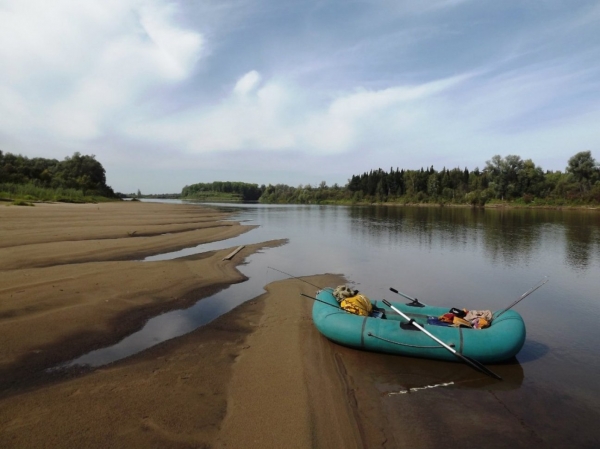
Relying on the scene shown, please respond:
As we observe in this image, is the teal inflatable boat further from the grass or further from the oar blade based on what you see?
the grass

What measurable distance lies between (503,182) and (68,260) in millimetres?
A: 102017

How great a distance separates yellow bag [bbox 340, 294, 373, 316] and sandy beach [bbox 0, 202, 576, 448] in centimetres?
90

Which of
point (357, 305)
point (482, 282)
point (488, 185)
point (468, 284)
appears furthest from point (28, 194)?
point (488, 185)

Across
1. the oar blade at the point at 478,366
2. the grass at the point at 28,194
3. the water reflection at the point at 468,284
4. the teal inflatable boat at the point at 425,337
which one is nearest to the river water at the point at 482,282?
the water reflection at the point at 468,284

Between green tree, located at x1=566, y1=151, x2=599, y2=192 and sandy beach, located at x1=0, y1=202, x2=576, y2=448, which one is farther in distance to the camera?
green tree, located at x1=566, y1=151, x2=599, y2=192

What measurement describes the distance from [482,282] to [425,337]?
9.36 m

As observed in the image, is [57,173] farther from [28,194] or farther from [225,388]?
[225,388]

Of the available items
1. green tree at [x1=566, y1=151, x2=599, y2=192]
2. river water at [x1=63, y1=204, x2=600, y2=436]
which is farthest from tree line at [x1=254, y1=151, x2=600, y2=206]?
river water at [x1=63, y1=204, x2=600, y2=436]

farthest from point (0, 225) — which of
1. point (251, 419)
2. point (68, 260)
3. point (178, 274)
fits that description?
point (251, 419)

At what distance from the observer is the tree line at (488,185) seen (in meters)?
83.2

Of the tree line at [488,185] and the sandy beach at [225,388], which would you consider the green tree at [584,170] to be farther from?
the sandy beach at [225,388]

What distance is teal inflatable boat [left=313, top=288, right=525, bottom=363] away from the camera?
22.9 feet

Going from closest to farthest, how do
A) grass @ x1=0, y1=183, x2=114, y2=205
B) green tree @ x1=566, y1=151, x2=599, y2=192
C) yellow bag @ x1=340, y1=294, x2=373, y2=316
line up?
yellow bag @ x1=340, y1=294, x2=373, y2=316, grass @ x1=0, y1=183, x2=114, y2=205, green tree @ x1=566, y1=151, x2=599, y2=192

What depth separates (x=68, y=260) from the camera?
13078mm
